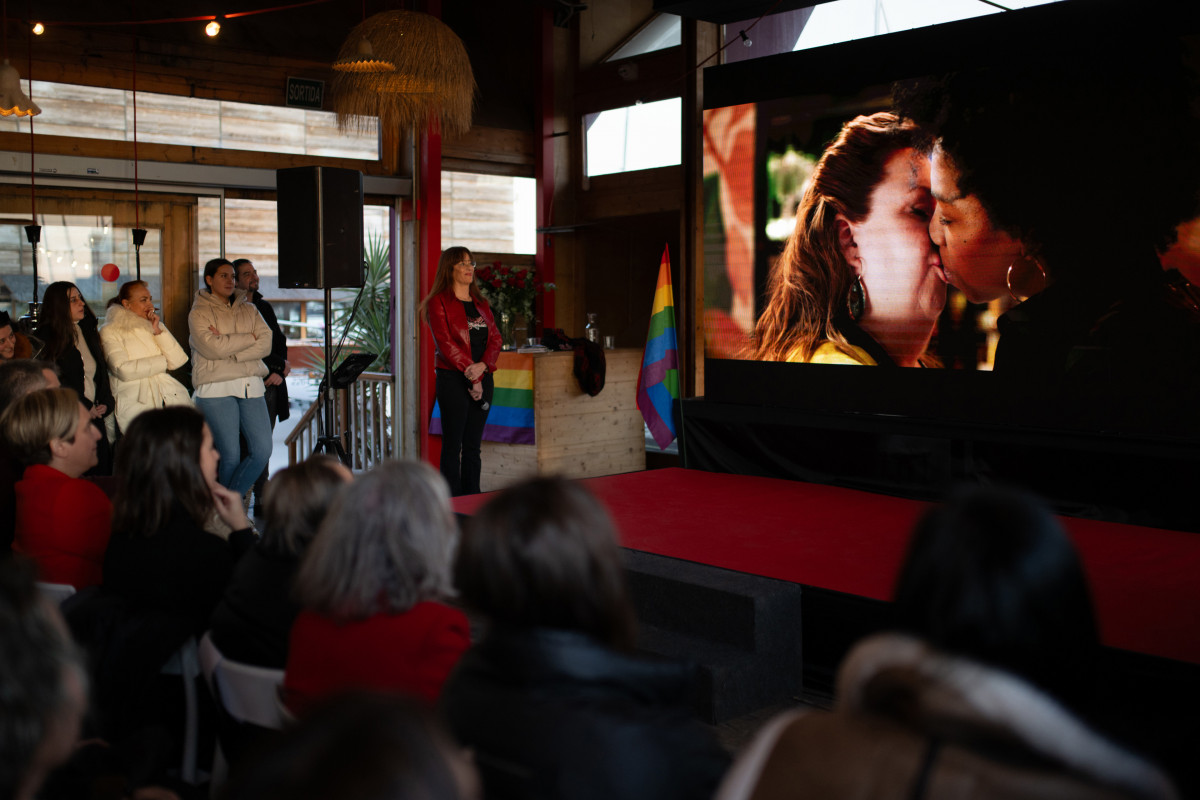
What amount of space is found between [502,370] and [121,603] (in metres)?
4.55

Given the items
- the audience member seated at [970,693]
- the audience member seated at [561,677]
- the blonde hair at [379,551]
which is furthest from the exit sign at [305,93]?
the audience member seated at [970,693]

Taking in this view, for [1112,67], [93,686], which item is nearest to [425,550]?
[93,686]

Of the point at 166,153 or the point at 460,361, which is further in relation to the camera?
the point at 166,153

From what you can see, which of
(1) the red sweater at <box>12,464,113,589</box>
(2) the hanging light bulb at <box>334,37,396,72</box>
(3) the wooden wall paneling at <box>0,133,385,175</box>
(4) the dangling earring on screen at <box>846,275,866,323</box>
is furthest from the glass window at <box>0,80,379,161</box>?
(1) the red sweater at <box>12,464,113,589</box>

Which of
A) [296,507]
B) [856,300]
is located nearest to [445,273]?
[856,300]

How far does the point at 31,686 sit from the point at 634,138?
7.17 metres

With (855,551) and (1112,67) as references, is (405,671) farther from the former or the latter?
(1112,67)

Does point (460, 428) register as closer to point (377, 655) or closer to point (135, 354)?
point (135, 354)

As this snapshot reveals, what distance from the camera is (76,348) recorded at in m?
4.81

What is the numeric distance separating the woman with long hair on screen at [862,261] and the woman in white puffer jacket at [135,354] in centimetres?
315

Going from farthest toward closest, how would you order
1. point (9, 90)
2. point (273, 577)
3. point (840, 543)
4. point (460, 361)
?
point (460, 361), point (9, 90), point (840, 543), point (273, 577)

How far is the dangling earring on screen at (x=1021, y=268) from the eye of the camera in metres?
4.37

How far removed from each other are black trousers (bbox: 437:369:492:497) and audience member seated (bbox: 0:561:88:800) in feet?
14.5

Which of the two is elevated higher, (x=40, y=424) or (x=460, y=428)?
(x=40, y=424)
